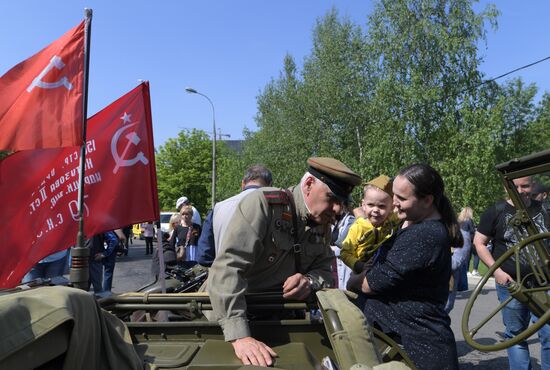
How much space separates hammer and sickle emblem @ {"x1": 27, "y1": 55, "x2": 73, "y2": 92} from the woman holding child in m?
3.11

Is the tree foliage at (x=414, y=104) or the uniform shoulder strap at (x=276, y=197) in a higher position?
the tree foliage at (x=414, y=104)

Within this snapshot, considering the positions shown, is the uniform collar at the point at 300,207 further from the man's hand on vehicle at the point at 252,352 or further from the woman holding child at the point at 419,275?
the man's hand on vehicle at the point at 252,352

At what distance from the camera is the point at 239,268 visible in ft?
7.24

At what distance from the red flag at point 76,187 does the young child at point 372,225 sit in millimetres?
1894

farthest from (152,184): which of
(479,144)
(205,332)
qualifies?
(479,144)

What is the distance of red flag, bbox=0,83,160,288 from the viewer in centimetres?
393

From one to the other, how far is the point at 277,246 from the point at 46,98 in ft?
9.41

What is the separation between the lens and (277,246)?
2443mm

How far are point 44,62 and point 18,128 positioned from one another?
0.64m

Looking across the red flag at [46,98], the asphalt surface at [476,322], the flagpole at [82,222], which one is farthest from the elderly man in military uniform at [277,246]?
the asphalt surface at [476,322]

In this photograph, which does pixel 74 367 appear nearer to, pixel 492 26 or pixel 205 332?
pixel 205 332

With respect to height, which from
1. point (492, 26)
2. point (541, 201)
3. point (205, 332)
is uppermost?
point (492, 26)

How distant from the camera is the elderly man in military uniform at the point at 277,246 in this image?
2158 millimetres

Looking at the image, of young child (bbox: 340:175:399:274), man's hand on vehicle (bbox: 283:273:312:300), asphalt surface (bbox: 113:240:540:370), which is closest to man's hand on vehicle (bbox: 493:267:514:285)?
young child (bbox: 340:175:399:274)
